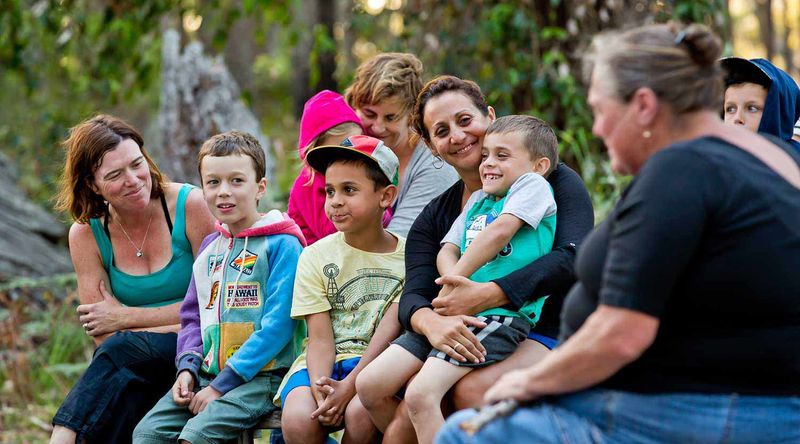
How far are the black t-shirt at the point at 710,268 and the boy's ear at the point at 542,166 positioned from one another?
1070mm

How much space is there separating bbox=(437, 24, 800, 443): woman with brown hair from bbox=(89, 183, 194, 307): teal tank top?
2.15m

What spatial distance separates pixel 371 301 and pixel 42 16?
5.77m

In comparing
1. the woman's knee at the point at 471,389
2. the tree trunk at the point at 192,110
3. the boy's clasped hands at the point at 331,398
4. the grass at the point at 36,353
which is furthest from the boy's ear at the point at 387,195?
the tree trunk at the point at 192,110

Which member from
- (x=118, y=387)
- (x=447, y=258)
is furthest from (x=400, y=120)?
(x=118, y=387)

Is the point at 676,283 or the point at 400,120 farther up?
the point at 400,120

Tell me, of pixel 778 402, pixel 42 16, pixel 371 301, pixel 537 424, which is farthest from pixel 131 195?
pixel 42 16

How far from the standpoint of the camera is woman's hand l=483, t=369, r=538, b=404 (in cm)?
247

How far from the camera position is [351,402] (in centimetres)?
350

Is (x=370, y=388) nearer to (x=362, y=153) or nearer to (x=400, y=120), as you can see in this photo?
(x=362, y=153)

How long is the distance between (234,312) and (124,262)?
0.74 metres

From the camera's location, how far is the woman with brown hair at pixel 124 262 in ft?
13.1

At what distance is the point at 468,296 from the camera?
325 cm

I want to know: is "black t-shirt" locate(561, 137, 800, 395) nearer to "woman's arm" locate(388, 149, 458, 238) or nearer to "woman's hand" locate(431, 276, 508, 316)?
"woman's hand" locate(431, 276, 508, 316)

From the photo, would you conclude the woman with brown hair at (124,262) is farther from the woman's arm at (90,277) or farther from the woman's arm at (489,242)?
the woman's arm at (489,242)
